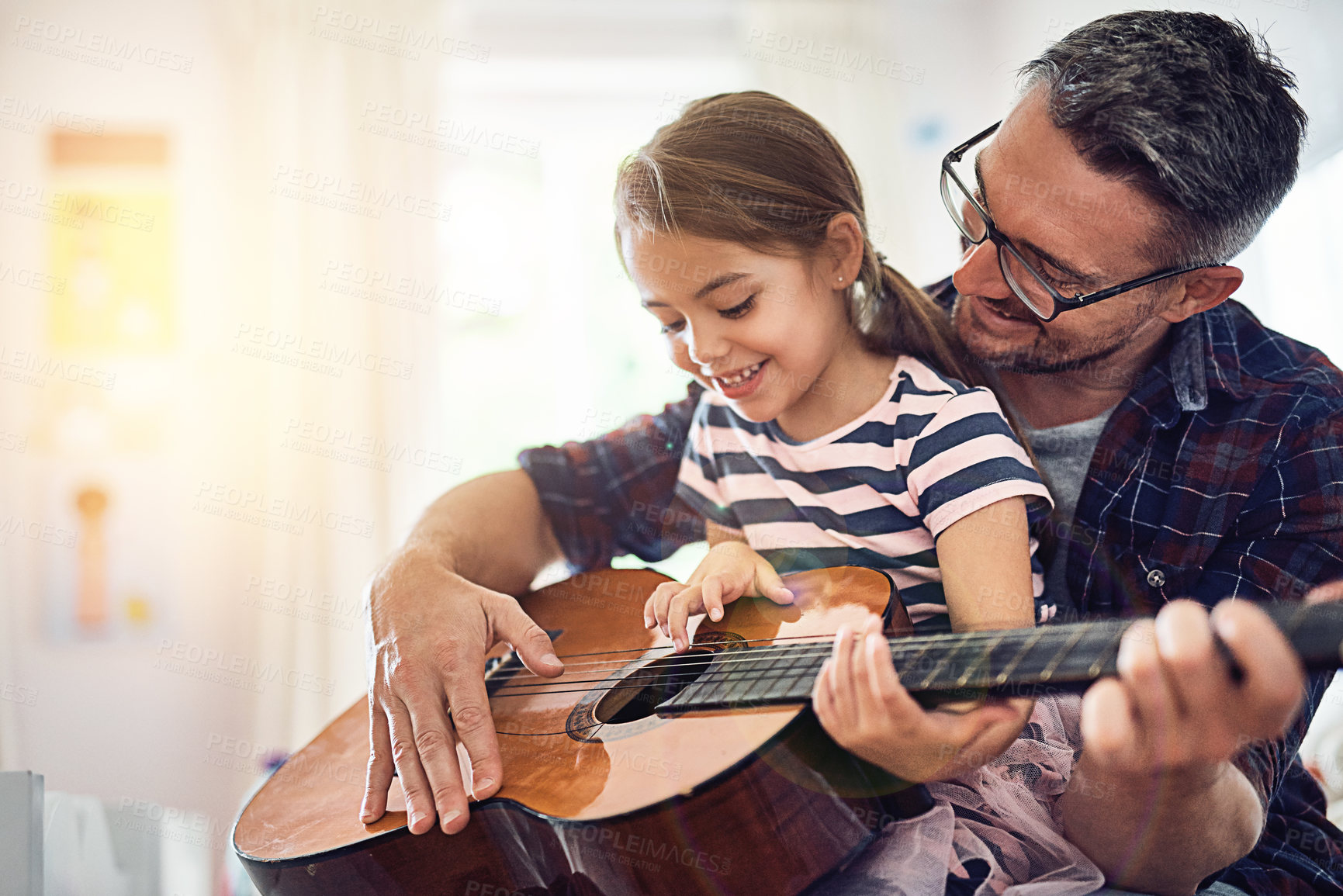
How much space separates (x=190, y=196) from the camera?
2570mm

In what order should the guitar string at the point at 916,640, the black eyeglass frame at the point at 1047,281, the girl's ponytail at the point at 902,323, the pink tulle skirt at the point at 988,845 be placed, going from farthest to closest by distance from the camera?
the girl's ponytail at the point at 902,323
the black eyeglass frame at the point at 1047,281
the pink tulle skirt at the point at 988,845
the guitar string at the point at 916,640

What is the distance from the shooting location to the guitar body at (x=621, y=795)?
2.44 feet

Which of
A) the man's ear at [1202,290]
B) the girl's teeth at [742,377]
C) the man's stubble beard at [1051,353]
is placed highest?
the man's ear at [1202,290]

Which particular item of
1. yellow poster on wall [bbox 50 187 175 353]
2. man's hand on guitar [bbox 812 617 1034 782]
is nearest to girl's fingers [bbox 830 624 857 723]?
man's hand on guitar [bbox 812 617 1034 782]

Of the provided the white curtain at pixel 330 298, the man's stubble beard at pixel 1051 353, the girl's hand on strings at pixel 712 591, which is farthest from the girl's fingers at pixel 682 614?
Answer: the white curtain at pixel 330 298

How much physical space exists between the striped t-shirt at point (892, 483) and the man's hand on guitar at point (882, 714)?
10.0 inches

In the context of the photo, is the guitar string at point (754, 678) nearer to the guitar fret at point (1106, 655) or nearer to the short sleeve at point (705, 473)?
the guitar fret at point (1106, 655)

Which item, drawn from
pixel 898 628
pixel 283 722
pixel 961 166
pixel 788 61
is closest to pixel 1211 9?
pixel 961 166

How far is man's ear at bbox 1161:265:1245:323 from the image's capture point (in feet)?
3.52

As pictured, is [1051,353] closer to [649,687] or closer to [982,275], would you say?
[982,275]

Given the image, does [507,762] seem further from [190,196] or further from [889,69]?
[889,69]

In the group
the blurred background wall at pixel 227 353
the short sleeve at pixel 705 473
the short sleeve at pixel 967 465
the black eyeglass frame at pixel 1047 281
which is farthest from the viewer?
the blurred background wall at pixel 227 353

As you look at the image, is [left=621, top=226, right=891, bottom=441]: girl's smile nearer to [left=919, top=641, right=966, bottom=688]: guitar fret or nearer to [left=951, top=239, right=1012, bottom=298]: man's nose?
[left=951, top=239, right=1012, bottom=298]: man's nose

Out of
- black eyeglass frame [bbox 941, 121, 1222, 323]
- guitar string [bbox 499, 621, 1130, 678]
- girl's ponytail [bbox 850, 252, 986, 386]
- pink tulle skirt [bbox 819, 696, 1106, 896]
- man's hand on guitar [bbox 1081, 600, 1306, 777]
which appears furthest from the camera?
girl's ponytail [bbox 850, 252, 986, 386]
